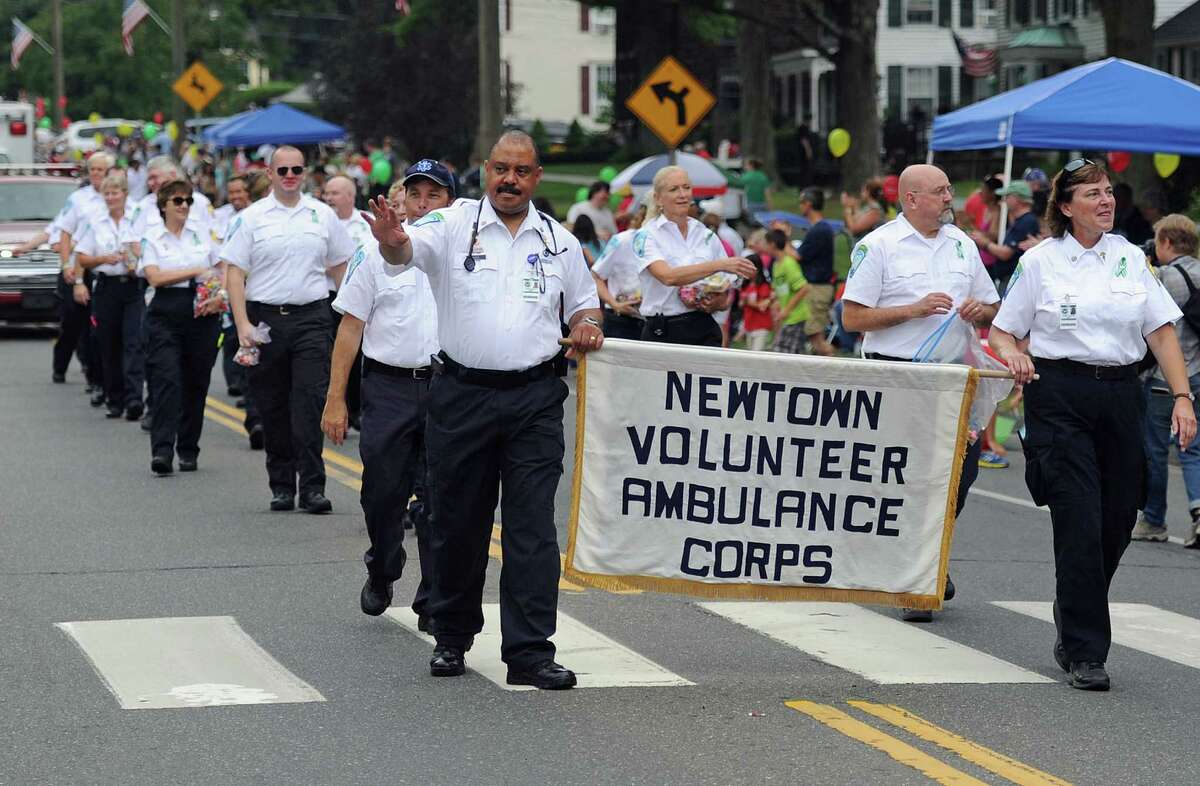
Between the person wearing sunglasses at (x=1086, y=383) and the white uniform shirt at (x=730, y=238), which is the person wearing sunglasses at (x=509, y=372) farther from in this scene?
the white uniform shirt at (x=730, y=238)

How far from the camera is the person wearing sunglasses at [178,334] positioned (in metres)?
13.8

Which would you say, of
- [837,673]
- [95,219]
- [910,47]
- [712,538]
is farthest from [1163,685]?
[910,47]

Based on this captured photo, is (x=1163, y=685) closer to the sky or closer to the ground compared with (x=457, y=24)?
closer to the ground

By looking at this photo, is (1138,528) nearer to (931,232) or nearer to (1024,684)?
(931,232)

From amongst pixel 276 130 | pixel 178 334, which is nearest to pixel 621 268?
pixel 178 334

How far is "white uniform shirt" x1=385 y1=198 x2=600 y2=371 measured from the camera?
23.8ft

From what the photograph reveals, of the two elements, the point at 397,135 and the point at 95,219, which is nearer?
the point at 95,219

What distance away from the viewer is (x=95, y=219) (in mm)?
16953

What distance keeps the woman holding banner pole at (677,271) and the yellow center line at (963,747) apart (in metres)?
5.08

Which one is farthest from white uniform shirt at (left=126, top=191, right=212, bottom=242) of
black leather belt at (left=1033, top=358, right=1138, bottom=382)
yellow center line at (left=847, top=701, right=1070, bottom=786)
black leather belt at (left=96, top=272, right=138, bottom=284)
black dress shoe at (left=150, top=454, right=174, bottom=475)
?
yellow center line at (left=847, top=701, right=1070, bottom=786)

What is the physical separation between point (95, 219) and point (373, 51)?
49.7 m

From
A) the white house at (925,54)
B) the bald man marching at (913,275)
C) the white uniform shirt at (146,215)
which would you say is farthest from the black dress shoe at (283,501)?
the white house at (925,54)

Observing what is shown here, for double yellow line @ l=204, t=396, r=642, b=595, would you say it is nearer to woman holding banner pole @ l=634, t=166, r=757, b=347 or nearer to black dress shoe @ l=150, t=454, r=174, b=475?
black dress shoe @ l=150, t=454, r=174, b=475

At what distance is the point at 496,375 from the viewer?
730 cm
